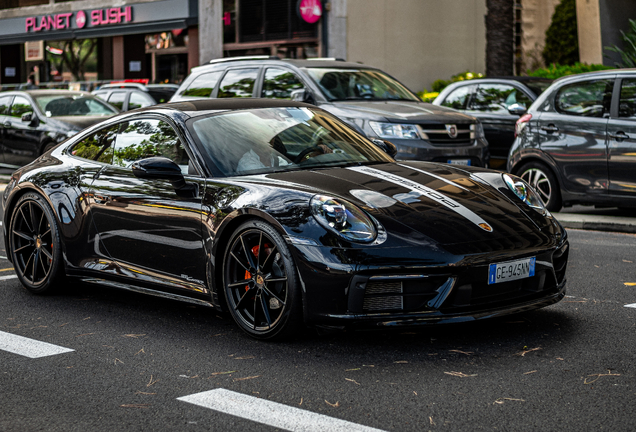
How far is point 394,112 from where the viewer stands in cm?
1115

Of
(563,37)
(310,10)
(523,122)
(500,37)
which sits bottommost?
(523,122)

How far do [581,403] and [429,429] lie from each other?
2.46 ft

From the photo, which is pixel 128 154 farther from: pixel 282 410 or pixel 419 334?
pixel 282 410

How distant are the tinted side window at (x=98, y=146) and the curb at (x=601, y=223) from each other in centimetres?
575

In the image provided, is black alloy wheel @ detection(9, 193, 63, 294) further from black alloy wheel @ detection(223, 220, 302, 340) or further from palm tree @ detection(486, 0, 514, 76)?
palm tree @ detection(486, 0, 514, 76)

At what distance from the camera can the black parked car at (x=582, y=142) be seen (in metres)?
9.91

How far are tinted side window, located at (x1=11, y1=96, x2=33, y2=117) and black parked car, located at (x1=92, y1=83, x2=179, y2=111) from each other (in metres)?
2.26

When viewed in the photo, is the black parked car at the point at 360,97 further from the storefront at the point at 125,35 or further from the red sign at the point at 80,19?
the red sign at the point at 80,19

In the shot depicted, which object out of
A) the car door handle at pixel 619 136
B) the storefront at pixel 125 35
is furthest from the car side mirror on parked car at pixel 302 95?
the storefront at pixel 125 35

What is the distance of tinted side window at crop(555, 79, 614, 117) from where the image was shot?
400 inches

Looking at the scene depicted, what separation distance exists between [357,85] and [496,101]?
105 inches

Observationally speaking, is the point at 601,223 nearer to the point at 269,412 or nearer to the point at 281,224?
the point at 281,224

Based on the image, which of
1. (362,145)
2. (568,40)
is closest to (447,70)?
(568,40)

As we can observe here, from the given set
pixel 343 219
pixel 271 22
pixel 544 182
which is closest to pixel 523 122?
pixel 544 182
